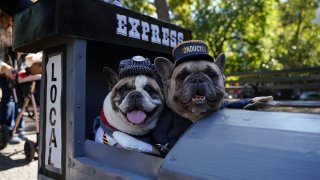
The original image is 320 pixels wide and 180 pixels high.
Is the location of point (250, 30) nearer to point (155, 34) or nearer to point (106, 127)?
point (155, 34)

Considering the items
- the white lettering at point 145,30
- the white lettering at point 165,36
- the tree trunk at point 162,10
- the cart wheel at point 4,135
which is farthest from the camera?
the tree trunk at point 162,10

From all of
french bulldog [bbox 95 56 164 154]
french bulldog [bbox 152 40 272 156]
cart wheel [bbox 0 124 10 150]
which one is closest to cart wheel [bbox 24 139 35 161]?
cart wheel [bbox 0 124 10 150]

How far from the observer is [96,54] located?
2.58m

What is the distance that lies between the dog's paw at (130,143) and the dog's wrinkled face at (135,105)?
99 mm

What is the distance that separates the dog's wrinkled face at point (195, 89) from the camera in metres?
1.61

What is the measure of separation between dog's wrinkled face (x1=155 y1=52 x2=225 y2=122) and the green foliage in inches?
453

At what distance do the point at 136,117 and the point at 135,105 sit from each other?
69 millimetres

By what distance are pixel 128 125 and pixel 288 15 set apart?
24.0 m

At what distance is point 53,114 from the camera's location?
2.14 metres

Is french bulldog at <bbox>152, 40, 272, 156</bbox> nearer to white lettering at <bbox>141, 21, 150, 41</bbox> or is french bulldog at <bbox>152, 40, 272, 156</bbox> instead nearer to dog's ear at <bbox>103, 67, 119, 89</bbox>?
dog's ear at <bbox>103, 67, 119, 89</bbox>

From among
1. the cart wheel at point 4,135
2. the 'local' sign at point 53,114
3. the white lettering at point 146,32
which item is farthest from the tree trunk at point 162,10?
the 'local' sign at point 53,114

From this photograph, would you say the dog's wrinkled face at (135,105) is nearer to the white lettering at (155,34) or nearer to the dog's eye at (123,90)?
the dog's eye at (123,90)

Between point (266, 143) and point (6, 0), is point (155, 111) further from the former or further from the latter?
point (6, 0)

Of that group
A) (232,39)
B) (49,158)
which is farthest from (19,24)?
(232,39)
